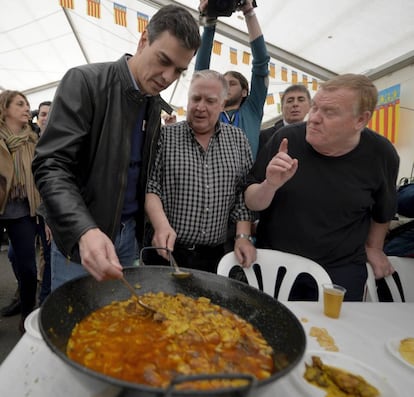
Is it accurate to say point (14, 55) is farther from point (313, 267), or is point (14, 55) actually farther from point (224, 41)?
point (313, 267)

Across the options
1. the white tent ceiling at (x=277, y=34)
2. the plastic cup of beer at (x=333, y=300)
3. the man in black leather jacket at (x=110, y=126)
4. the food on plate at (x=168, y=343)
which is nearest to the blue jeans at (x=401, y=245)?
the plastic cup of beer at (x=333, y=300)

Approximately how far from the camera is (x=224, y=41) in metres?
5.17

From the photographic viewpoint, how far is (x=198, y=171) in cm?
191

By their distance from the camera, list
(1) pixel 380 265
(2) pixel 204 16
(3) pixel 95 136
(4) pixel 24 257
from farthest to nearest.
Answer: (4) pixel 24 257 < (2) pixel 204 16 < (1) pixel 380 265 < (3) pixel 95 136

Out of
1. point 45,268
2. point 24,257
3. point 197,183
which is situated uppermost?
point 197,183

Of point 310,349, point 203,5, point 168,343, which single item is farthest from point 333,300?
point 203,5

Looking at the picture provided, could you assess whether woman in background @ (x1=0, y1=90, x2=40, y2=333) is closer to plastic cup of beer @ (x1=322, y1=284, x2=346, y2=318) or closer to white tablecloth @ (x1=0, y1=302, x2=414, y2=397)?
white tablecloth @ (x1=0, y1=302, x2=414, y2=397)

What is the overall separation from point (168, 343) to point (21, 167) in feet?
8.01

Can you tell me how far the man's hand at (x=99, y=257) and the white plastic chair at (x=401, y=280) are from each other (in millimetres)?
1521

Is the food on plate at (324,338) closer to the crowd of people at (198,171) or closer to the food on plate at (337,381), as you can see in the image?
the food on plate at (337,381)

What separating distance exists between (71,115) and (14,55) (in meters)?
7.12

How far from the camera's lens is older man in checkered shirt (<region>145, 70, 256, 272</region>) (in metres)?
1.89

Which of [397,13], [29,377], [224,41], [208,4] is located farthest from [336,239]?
[224,41]

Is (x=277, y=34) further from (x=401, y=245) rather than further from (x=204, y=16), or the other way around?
(x=401, y=245)
